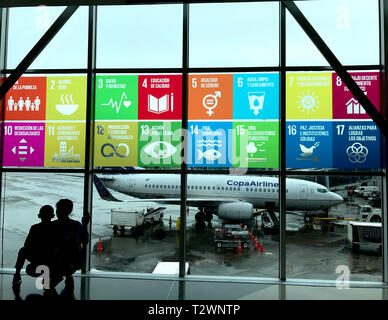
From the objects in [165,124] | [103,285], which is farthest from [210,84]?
[103,285]

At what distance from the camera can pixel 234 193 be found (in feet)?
39.0

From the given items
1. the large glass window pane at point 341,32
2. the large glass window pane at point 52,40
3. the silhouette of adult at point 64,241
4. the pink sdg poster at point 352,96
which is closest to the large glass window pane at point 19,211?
the silhouette of adult at point 64,241

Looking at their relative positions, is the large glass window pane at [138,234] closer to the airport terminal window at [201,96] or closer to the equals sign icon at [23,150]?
the equals sign icon at [23,150]

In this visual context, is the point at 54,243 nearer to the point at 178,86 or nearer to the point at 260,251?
the point at 178,86

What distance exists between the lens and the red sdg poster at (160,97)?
13.4 ft

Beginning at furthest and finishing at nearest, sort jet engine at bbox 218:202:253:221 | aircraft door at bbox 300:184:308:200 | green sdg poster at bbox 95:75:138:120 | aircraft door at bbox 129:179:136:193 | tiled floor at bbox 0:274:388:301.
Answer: aircraft door at bbox 129:179:136:193, aircraft door at bbox 300:184:308:200, jet engine at bbox 218:202:253:221, green sdg poster at bbox 95:75:138:120, tiled floor at bbox 0:274:388:301

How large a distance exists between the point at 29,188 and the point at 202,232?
2604 cm

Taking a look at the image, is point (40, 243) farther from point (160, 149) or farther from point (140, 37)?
point (140, 37)

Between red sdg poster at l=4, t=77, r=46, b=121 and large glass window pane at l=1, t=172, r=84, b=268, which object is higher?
red sdg poster at l=4, t=77, r=46, b=121

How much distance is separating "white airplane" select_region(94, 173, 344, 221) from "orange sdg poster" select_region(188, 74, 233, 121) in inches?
289

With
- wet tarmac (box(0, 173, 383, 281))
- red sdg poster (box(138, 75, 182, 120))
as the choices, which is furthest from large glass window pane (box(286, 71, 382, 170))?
wet tarmac (box(0, 173, 383, 281))

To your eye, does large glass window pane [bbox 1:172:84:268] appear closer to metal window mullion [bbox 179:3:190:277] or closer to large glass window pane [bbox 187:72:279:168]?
metal window mullion [bbox 179:3:190:277]

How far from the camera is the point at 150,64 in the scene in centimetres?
410

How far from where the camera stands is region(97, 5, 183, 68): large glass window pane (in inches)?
159
